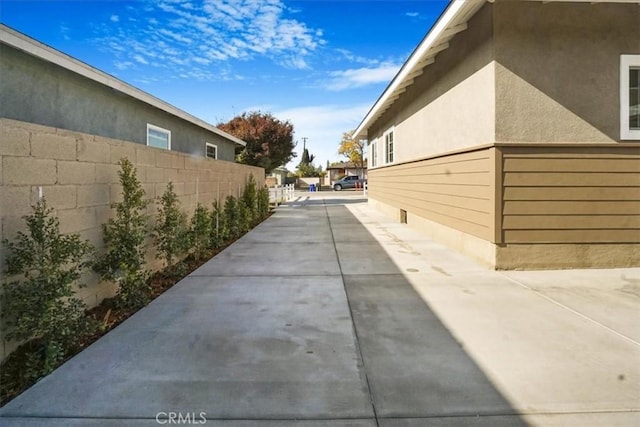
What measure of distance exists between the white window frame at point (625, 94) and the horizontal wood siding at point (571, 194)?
0.66 ft

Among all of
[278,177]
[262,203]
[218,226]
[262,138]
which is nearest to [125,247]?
[218,226]

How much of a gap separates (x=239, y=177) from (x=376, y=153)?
24.8 feet

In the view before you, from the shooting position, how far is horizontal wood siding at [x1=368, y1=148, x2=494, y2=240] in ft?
18.8

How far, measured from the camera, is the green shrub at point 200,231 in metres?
6.60

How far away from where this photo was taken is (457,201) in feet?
22.5

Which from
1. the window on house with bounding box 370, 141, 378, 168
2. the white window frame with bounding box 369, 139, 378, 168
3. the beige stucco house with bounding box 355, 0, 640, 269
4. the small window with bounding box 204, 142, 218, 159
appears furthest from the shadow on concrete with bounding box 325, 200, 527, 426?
the window on house with bounding box 370, 141, 378, 168

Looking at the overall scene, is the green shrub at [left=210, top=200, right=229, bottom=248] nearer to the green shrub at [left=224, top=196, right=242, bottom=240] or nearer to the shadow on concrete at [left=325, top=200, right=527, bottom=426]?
the green shrub at [left=224, top=196, right=242, bottom=240]

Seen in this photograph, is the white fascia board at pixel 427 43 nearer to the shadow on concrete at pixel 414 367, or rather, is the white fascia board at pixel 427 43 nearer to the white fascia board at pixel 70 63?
the shadow on concrete at pixel 414 367

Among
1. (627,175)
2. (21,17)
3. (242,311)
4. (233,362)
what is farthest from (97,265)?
(627,175)

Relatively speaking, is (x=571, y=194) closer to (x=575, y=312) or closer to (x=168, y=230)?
(x=575, y=312)

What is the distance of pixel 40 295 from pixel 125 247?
138 centimetres

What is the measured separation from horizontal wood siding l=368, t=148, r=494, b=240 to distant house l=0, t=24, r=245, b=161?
6762 mm

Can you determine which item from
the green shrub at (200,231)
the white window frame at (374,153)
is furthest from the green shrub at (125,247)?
the white window frame at (374,153)

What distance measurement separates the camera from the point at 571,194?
5.53 meters
